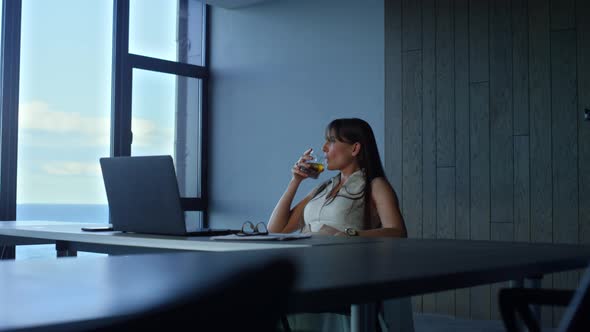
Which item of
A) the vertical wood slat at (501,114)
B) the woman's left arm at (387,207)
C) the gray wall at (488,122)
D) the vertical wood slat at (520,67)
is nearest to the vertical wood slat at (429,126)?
the gray wall at (488,122)

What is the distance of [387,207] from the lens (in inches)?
107

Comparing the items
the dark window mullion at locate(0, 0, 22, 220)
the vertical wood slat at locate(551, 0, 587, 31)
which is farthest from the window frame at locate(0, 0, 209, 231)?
the vertical wood slat at locate(551, 0, 587, 31)

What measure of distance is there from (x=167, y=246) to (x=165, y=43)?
13.3ft

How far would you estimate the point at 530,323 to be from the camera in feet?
3.06

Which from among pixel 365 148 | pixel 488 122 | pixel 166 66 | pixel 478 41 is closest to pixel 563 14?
pixel 478 41

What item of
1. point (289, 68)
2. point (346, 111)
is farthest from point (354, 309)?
point (289, 68)

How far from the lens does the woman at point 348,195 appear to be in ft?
9.08

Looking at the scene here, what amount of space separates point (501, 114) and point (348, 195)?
5.84ft

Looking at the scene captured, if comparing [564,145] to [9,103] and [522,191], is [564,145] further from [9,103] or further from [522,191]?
[9,103]

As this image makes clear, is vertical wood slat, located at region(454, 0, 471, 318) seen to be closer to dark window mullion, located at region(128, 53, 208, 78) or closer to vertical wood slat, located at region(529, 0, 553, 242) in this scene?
Answer: vertical wood slat, located at region(529, 0, 553, 242)

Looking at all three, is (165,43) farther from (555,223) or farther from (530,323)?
(530,323)

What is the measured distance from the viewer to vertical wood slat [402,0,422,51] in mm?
4527

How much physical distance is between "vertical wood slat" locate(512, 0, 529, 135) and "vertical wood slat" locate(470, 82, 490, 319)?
0.18 m

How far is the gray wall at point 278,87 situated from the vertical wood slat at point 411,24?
11.9 inches
